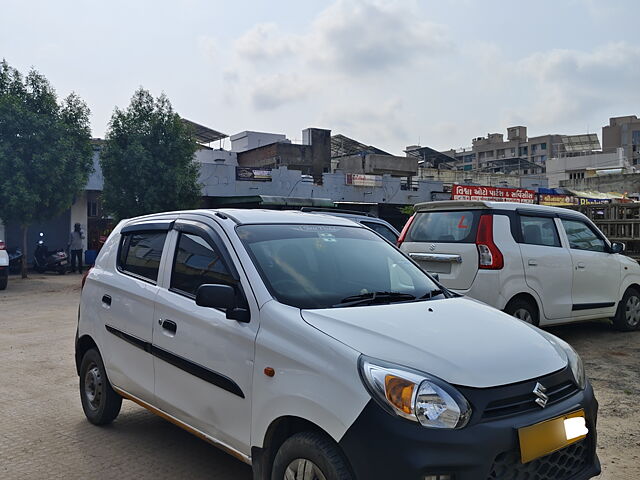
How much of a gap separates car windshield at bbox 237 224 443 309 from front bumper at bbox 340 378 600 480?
875 mm

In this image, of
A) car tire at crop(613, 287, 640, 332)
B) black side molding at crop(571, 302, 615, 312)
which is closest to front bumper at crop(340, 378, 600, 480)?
black side molding at crop(571, 302, 615, 312)

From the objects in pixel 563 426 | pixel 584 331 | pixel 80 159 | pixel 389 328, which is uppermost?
pixel 80 159

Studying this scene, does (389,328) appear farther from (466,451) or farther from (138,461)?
(138,461)

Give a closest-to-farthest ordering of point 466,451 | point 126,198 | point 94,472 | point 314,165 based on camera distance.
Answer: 1. point 466,451
2. point 94,472
3. point 126,198
4. point 314,165

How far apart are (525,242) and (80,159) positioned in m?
15.0

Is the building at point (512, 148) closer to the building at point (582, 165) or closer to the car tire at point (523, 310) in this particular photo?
the building at point (582, 165)

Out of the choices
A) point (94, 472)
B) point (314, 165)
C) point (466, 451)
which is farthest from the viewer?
point (314, 165)

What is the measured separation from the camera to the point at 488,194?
26.5 m

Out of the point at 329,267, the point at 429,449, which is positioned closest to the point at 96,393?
the point at 329,267

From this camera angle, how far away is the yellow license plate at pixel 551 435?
254 cm

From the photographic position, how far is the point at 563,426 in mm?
2748

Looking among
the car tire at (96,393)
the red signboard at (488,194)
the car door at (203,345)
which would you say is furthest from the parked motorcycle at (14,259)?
the car door at (203,345)

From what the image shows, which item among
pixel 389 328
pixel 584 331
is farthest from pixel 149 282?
pixel 584 331

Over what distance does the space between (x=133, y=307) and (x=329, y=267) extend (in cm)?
153
